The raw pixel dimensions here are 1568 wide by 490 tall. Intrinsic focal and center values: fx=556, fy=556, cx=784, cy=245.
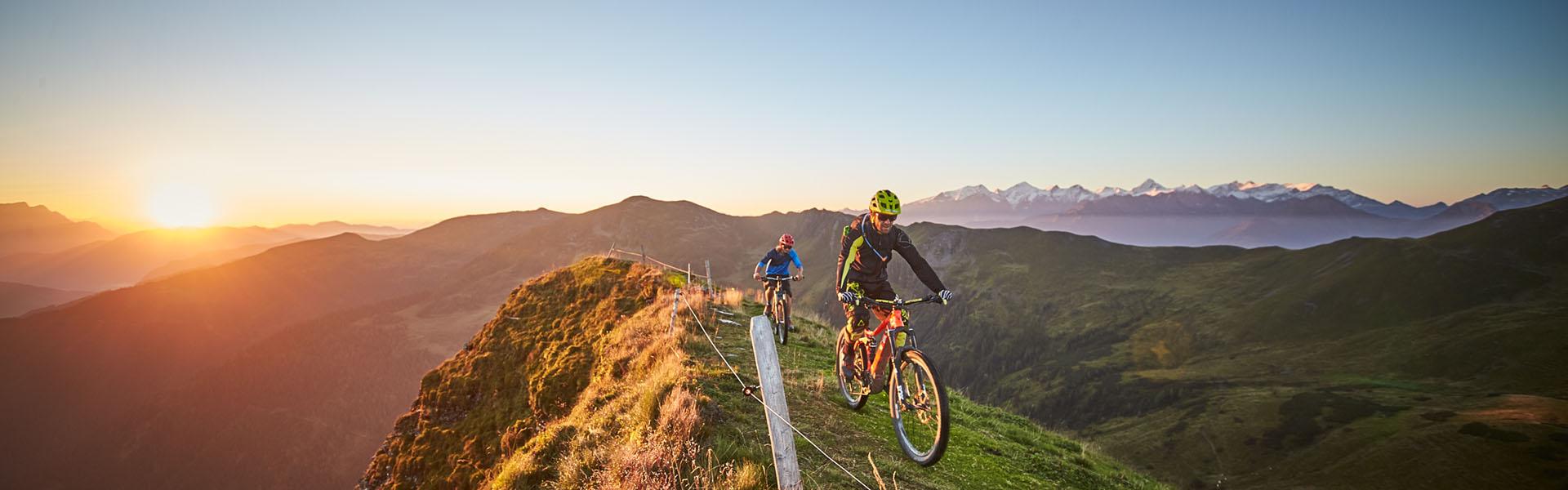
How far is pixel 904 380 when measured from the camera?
6.23 metres

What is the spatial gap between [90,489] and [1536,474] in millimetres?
184936

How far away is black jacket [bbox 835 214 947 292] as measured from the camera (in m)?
6.89

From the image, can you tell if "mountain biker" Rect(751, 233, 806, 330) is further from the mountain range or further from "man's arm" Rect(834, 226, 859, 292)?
the mountain range

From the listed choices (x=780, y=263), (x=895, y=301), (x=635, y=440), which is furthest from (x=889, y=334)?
(x=780, y=263)

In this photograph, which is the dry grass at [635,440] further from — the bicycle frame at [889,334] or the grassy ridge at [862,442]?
the bicycle frame at [889,334]

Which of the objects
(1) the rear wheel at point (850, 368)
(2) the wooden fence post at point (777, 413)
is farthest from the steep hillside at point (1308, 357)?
(2) the wooden fence post at point (777, 413)

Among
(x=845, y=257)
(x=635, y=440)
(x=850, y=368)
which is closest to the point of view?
(x=635, y=440)

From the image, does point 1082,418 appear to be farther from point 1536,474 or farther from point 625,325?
point 625,325

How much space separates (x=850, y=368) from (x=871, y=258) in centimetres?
180

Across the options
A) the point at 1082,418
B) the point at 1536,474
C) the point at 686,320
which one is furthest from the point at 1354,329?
the point at 686,320

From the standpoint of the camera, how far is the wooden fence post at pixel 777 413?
15.0ft

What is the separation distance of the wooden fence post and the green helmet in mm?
2469

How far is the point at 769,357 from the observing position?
4934 mm

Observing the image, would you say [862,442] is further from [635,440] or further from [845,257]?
[635,440]
